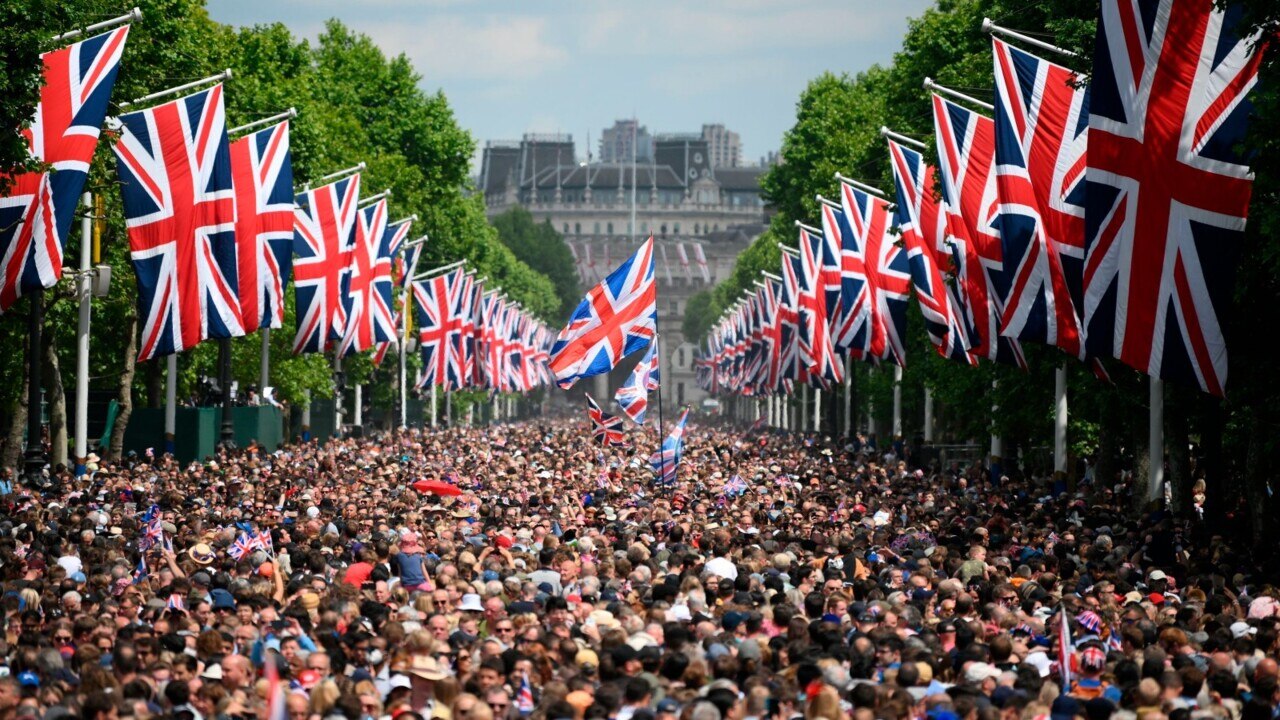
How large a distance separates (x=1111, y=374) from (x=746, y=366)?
60.6 meters

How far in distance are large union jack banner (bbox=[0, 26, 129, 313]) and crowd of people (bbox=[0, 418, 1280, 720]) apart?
3.57 m

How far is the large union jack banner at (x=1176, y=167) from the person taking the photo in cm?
2052

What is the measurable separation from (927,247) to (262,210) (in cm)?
1133

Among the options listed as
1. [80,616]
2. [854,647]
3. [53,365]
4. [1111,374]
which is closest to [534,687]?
[854,647]

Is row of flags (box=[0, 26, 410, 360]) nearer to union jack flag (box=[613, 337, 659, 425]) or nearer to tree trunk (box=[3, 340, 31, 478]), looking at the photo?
tree trunk (box=[3, 340, 31, 478])

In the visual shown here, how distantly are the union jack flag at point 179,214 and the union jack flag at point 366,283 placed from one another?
45.3 feet

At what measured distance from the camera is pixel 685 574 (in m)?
20.2

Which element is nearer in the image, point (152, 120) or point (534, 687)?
point (534, 687)

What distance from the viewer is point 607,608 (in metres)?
17.3

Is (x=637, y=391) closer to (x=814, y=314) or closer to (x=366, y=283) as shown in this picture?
(x=366, y=283)

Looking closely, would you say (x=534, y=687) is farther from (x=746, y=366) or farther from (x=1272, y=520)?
(x=746, y=366)

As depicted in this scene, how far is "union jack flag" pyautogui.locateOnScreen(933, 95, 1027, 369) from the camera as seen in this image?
30547 mm

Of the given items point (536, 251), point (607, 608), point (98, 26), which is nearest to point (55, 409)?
point (98, 26)

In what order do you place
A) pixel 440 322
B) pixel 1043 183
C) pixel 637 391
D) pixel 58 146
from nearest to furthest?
pixel 1043 183 < pixel 58 146 < pixel 637 391 < pixel 440 322
